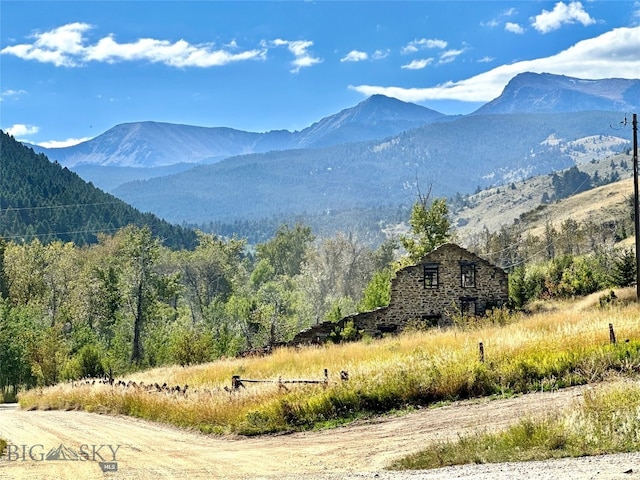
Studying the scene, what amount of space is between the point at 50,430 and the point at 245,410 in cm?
623

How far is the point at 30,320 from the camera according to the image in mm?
62156

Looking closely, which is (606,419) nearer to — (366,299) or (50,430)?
(50,430)

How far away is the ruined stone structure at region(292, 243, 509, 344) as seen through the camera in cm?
4397

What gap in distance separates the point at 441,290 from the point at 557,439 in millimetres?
33210

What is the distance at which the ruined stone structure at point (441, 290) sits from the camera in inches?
1731

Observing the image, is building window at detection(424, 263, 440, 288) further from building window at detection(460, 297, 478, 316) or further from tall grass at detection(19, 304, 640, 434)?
tall grass at detection(19, 304, 640, 434)

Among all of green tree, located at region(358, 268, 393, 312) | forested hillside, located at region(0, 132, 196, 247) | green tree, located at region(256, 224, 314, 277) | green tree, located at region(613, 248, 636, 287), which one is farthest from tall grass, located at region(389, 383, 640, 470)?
forested hillside, located at region(0, 132, 196, 247)

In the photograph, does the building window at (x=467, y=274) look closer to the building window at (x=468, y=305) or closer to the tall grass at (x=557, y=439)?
the building window at (x=468, y=305)

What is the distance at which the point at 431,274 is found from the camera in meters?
44.4

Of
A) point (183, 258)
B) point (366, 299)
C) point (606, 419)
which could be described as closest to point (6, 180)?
point (183, 258)

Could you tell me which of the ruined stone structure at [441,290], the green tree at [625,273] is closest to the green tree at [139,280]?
the ruined stone structure at [441,290]

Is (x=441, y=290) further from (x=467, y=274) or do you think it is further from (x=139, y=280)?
(x=139, y=280)

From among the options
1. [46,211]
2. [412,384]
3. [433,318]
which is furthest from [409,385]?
[46,211]

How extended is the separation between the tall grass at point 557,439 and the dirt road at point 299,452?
52 centimetres
